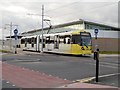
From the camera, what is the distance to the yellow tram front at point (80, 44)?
130ft


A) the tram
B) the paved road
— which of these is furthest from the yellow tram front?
the paved road

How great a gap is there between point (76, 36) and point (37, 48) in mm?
16183

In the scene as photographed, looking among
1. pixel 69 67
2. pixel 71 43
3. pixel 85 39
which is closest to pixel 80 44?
pixel 85 39

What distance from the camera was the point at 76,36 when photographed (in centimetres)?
4009

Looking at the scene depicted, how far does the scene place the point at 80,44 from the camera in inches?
1561

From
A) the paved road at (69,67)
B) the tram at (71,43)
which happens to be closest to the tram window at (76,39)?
the tram at (71,43)

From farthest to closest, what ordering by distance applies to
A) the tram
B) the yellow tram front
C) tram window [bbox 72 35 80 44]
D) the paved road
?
tram window [bbox 72 35 80 44]
the tram
the yellow tram front
the paved road

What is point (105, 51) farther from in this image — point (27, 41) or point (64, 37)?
point (64, 37)

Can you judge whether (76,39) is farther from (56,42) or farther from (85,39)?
(56,42)

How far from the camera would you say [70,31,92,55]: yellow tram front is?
39594mm

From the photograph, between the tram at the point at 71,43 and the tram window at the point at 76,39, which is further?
the tram window at the point at 76,39

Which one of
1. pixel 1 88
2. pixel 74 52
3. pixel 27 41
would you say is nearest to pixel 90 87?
pixel 1 88

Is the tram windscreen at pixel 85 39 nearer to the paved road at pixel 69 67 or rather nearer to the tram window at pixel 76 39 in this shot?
the tram window at pixel 76 39

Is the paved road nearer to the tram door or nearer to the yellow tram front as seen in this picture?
the yellow tram front
